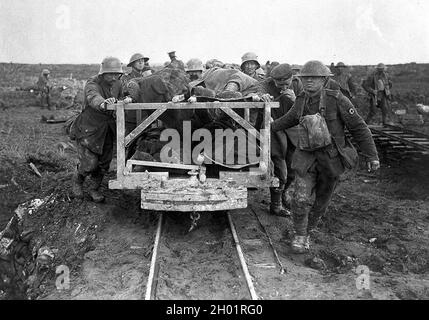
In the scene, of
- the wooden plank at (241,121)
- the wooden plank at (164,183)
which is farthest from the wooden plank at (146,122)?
the wooden plank at (241,121)

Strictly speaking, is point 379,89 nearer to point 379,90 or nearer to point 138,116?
point 379,90

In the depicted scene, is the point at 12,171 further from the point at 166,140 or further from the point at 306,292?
the point at 306,292

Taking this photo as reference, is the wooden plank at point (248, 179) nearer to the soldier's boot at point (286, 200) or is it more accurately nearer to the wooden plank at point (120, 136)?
the wooden plank at point (120, 136)

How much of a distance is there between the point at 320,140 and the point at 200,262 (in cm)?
180

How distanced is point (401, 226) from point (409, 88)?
1687 cm

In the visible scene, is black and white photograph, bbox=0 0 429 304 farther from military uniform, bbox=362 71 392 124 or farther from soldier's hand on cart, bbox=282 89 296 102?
military uniform, bbox=362 71 392 124

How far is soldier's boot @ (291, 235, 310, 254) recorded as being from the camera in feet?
19.9

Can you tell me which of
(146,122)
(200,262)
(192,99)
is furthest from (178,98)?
(200,262)

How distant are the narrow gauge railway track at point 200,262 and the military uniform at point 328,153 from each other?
25.8 inches

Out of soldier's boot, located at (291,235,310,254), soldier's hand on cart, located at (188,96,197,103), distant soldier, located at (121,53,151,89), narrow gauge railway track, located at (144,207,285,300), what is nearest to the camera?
narrow gauge railway track, located at (144,207,285,300)

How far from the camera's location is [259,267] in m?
5.54

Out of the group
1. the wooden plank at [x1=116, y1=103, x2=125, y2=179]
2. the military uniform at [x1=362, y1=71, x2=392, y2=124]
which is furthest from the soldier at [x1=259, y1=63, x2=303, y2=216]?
the military uniform at [x1=362, y1=71, x2=392, y2=124]

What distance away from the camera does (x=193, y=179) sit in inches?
251
